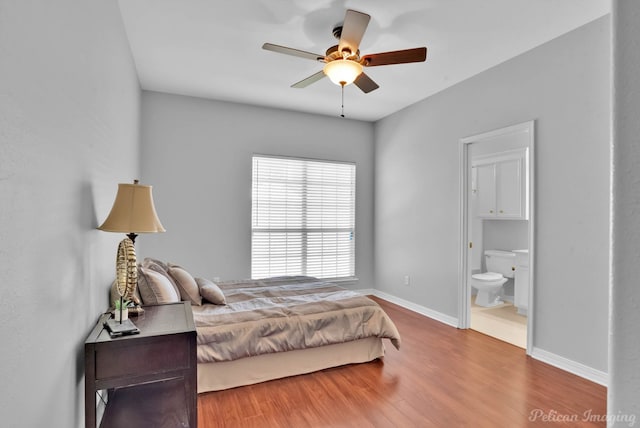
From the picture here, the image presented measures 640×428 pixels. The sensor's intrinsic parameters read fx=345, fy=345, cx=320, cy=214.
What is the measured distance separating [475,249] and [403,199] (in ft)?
5.62

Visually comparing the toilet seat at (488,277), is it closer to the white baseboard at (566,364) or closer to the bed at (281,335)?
the white baseboard at (566,364)

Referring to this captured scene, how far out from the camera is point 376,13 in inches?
104

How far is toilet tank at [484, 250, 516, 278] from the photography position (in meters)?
5.11

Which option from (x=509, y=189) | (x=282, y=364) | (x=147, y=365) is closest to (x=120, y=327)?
(x=147, y=365)

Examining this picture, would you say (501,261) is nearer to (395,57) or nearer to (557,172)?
(557,172)

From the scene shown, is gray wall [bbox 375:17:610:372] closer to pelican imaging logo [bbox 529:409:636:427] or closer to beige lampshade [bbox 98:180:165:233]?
pelican imaging logo [bbox 529:409:636:427]

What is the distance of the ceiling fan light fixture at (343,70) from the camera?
8.48 ft

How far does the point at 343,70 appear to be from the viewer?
2.62 m

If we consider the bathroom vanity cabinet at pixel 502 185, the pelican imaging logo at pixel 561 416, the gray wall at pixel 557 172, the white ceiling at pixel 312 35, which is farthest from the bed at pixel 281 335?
the bathroom vanity cabinet at pixel 502 185

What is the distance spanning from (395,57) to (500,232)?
3979 mm

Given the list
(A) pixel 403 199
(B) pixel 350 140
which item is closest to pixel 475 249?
(A) pixel 403 199

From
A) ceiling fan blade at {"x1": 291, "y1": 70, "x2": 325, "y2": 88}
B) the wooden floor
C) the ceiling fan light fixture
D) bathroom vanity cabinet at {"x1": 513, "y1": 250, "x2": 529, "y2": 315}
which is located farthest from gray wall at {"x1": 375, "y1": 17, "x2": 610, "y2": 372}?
ceiling fan blade at {"x1": 291, "y1": 70, "x2": 325, "y2": 88}

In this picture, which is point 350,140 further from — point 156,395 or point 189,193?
point 156,395

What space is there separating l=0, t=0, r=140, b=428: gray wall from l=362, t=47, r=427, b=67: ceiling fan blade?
1787mm
